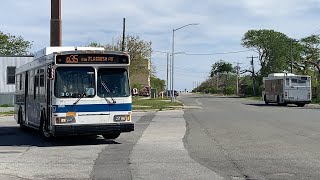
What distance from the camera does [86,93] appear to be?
15453 millimetres

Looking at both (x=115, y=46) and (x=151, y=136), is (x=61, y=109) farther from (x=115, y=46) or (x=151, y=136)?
(x=115, y=46)

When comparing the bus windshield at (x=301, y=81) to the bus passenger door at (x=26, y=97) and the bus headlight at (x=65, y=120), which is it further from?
the bus headlight at (x=65, y=120)

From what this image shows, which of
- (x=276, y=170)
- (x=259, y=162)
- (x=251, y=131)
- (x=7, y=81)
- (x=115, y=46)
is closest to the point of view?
(x=276, y=170)

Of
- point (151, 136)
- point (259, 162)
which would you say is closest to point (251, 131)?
point (151, 136)

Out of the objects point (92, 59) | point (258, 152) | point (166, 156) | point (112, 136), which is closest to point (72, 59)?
point (92, 59)

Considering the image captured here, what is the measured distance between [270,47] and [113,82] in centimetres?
9270

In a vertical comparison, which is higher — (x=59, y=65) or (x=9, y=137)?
(x=59, y=65)

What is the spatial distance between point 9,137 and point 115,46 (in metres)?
58.0

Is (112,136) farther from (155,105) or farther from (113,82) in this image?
→ (155,105)

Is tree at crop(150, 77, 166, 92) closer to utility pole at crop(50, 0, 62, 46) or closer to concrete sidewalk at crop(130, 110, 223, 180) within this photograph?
utility pole at crop(50, 0, 62, 46)

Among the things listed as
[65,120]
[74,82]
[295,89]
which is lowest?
[65,120]

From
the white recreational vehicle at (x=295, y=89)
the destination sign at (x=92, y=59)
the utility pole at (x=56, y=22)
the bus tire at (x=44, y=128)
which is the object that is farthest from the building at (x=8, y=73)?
the destination sign at (x=92, y=59)

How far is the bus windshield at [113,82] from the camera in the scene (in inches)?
615

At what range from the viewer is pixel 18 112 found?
72.7ft
